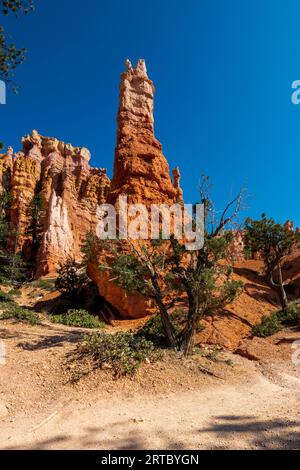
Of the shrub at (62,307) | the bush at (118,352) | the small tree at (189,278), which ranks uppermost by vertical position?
the small tree at (189,278)

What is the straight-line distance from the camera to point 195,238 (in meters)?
9.74

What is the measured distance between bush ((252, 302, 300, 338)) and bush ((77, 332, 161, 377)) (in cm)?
709

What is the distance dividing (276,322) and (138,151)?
1386 cm

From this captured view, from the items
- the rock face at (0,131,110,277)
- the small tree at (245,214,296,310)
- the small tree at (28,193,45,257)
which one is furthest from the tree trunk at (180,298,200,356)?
the small tree at (28,193,45,257)

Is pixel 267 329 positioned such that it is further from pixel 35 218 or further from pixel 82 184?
pixel 82 184

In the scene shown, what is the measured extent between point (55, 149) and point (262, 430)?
73.8 m

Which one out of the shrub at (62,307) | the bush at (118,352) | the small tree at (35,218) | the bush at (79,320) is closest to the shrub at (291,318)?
the bush at (118,352)

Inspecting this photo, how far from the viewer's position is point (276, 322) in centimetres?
1399

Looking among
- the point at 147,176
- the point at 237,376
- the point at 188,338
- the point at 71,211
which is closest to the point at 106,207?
the point at 147,176

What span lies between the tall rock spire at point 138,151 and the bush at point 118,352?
10.9 metres

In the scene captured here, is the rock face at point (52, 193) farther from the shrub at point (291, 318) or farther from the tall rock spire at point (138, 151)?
the shrub at point (291, 318)

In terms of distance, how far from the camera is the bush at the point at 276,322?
507 inches

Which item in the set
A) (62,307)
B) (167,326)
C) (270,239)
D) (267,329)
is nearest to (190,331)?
(167,326)

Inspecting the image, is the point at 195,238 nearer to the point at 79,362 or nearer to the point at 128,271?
the point at 128,271
